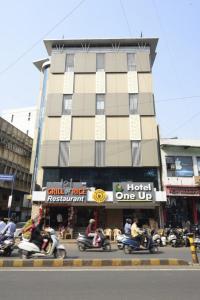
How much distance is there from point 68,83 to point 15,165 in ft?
55.8

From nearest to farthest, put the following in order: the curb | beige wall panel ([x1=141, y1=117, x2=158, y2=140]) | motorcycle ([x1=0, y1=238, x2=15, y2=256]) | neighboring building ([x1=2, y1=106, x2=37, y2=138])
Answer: the curb, motorcycle ([x1=0, y1=238, x2=15, y2=256]), beige wall panel ([x1=141, y1=117, x2=158, y2=140]), neighboring building ([x1=2, y1=106, x2=37, y2=138])

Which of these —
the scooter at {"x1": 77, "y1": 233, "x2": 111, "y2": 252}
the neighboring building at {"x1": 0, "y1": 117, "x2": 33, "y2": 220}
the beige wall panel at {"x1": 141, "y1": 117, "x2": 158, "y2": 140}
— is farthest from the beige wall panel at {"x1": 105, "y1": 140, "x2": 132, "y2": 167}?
the neighboring building at {"x1": 0, "y1": 117, "x2": 33, "y2": 220}

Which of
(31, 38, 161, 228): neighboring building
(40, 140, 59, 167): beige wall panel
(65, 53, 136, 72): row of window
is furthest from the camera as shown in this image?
(65, 53, 136, 72): row of window

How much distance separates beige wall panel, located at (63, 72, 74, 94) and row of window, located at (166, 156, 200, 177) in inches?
483

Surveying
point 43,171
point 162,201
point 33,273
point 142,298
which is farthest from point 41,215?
point 142,298

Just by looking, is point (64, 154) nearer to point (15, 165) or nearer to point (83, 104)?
point (83, 104)

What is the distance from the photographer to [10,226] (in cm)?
1131

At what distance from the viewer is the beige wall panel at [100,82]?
29000 millimetres

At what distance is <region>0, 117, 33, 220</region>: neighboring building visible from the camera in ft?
124

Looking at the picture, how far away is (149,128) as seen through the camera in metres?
27.3

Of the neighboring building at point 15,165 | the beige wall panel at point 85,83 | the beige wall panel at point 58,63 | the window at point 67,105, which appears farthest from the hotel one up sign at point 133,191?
the neighboring building at point 15,165

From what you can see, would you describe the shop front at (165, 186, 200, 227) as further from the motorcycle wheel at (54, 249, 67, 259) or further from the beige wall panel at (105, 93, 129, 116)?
the motorcycle wheel at (54, 249, 67, 259)

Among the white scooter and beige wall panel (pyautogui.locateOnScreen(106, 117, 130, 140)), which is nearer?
the white scooter

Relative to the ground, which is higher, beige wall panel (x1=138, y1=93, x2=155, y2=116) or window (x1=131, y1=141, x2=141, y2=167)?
beige wall panel (x1=138, y1=93, x2=155, y2=116)
